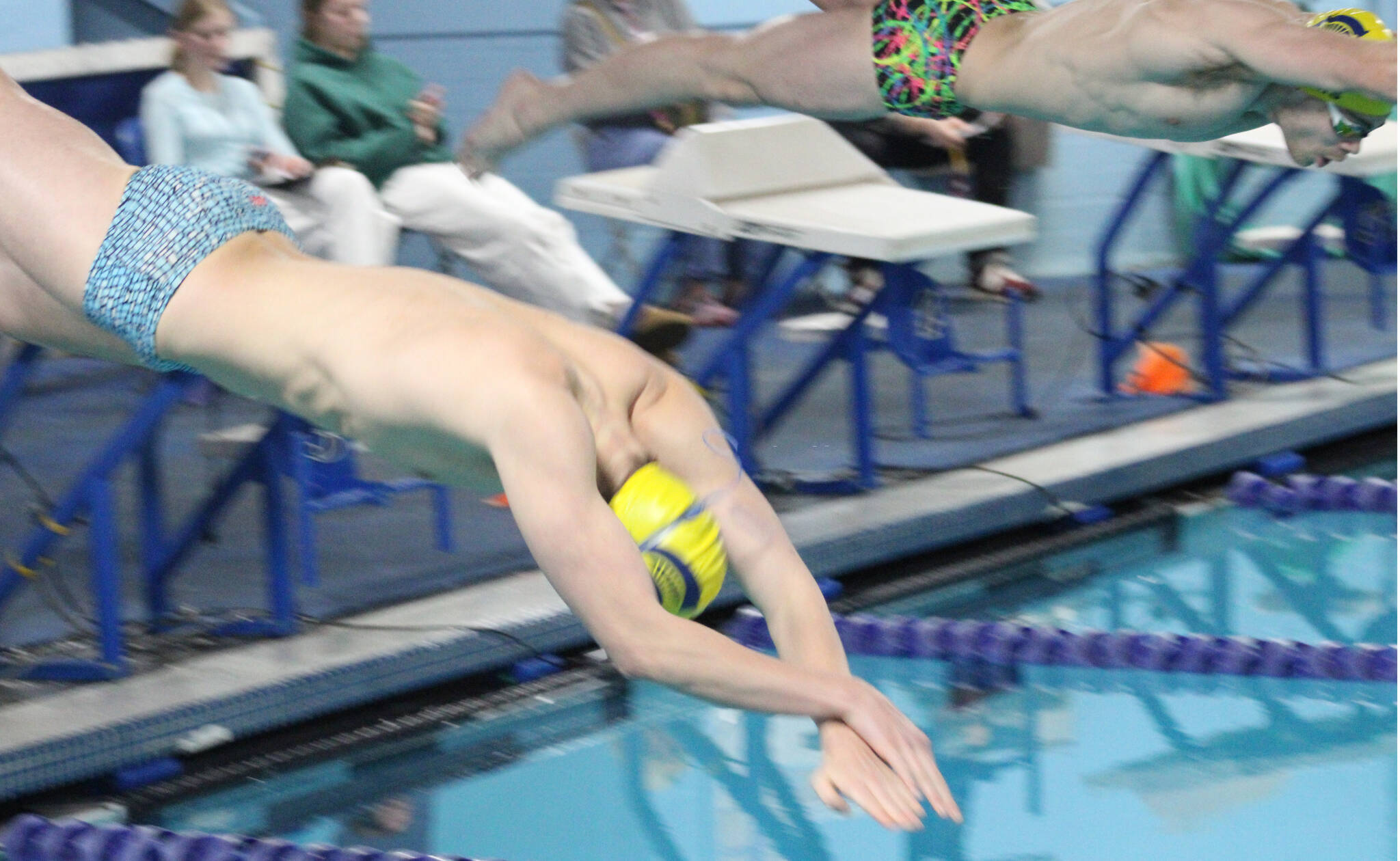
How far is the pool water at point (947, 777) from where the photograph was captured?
12.4 ft

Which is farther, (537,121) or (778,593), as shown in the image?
(537,121)

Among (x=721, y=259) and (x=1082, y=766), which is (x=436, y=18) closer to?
(x=721, y=259)

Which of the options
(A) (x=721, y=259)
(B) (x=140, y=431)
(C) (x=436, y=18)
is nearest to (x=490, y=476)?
(B) (x=140, y=431)

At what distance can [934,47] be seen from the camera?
3.32 meters

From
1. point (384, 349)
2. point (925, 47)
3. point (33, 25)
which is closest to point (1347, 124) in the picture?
point (925, 47)

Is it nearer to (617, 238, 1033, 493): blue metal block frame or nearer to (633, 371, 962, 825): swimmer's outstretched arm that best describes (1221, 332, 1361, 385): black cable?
(617, 238, 1033, 493): blue metal block frame

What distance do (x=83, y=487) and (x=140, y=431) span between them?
0.59 feet

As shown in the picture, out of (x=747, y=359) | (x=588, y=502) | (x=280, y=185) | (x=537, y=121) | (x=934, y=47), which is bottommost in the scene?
(x=747, y=359)

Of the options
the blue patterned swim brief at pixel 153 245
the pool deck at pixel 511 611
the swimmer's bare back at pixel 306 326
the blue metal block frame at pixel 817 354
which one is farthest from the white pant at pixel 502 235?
the blue patterned swim brief at pixel 153 245

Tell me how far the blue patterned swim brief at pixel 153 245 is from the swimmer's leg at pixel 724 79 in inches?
27.7

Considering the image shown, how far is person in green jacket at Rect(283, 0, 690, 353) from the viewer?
18.2 feet

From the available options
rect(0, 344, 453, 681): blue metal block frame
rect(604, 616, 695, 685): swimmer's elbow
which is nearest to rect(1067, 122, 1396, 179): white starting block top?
rect(0, 344, 453, 681): blue metal block frame

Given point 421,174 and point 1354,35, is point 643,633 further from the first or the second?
point 421,174

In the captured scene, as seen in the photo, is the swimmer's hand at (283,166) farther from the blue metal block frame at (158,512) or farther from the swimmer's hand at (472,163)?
the swimmer's hand at (472,163)
